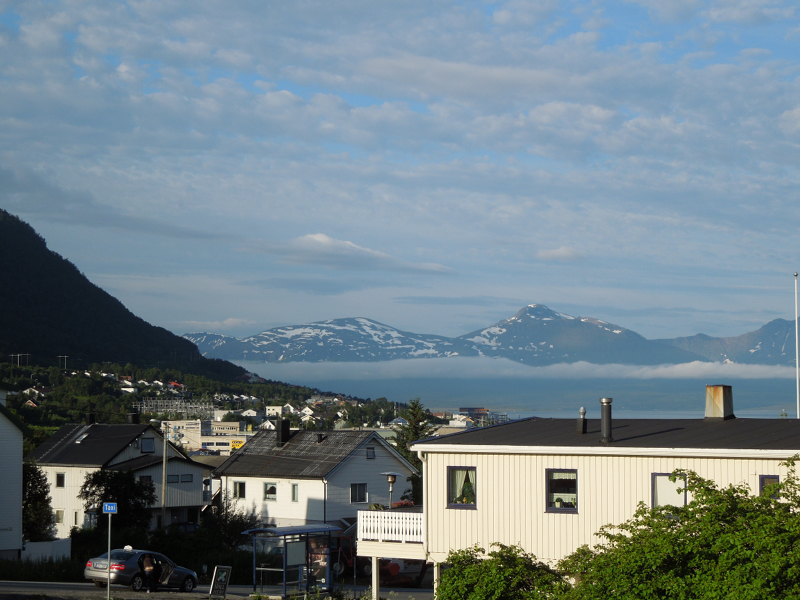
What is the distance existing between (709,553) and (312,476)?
40.9m

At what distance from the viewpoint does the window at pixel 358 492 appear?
200 ft

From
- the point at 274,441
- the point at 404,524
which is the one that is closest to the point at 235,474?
the point at 274,441

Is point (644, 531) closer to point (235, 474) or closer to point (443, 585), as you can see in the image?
point (443, 585)

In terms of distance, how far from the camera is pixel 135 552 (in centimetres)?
3362

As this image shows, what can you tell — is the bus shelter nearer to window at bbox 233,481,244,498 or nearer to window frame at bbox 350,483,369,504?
window frame at bbox 350,483,369,504

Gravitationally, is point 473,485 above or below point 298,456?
above

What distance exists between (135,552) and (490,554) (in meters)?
13.8

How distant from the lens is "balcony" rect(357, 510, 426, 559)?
30.4 meters

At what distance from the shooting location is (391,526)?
31.1m

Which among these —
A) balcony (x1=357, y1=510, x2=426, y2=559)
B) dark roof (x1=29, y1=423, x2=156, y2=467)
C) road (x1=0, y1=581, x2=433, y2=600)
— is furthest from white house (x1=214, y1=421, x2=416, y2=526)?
balcony (x1=357, y1=510, x2=426, y2=559)

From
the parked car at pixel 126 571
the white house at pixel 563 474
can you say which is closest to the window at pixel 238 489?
the parked car at pixel 126 571

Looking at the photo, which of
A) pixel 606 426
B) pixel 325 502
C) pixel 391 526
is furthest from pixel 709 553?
pixel 325 502

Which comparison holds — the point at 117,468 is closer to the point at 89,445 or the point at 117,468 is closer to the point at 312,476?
the point at 89,445

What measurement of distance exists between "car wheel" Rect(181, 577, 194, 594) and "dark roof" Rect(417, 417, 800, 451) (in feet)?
37.6
